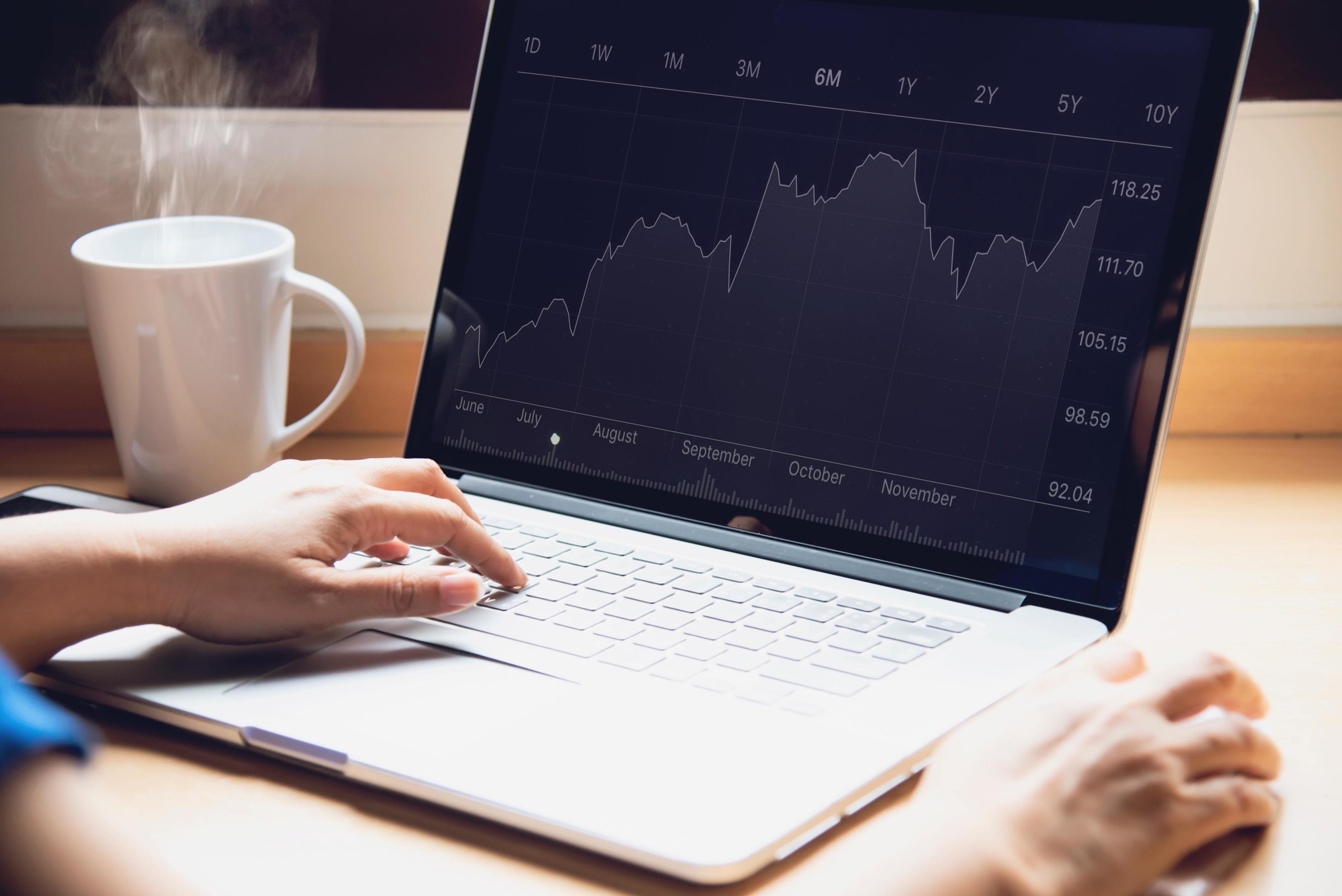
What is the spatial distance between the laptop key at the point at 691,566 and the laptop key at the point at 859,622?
0.10 metres

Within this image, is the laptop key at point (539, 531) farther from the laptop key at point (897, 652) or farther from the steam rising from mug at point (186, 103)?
the steam rising from mug at point (186, 103)

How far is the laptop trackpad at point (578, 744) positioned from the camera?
50cm

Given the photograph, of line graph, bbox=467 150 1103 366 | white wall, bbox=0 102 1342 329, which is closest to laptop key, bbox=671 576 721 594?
line graph, bbox=467 150 1103 366

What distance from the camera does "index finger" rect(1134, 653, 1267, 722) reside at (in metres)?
0.52

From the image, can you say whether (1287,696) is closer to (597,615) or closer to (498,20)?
(597,615)

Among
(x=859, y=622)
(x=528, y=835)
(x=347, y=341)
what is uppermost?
(x=347, y=341)

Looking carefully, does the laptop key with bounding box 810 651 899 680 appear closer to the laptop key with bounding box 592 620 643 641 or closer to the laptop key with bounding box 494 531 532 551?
the laptop key with bounding box 592 620 643 641

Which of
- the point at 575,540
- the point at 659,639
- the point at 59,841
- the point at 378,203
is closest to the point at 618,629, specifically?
the point at 659,639

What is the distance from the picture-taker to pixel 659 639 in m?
0.65

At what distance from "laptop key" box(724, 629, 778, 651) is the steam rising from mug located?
29.1 inches

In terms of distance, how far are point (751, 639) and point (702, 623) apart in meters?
0.04

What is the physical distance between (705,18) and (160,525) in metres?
0.50

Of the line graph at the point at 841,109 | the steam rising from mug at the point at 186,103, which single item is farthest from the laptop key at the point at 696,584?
the steam rising from mug at the point at 186,103

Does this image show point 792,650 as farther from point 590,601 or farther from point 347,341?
point 347,341
